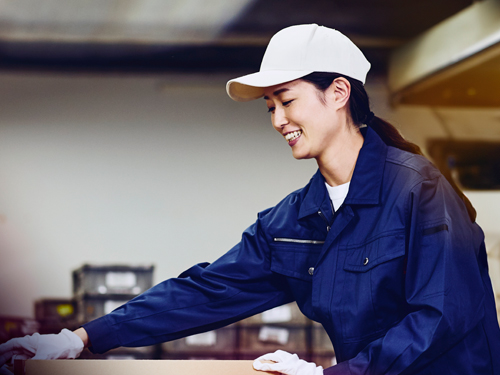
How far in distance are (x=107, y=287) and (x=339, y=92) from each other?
2.63m

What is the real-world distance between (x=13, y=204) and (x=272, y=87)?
2.90 m

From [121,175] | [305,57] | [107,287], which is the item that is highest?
[121,175]

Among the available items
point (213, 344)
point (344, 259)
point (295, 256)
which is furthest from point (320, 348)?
point (344, 259)

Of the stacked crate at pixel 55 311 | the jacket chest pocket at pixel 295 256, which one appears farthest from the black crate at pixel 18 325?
the jacket chest pocket at pixel 295 256

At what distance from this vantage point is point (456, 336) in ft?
2.96

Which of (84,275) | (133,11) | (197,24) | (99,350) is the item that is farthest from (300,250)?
(84,275)

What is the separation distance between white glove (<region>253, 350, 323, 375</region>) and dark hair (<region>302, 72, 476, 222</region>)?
19.4 inches

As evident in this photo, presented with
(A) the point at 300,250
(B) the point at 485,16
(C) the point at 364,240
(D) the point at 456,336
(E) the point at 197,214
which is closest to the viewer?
(D) the point at 456,336

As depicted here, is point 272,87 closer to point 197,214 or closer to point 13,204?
point 197,214

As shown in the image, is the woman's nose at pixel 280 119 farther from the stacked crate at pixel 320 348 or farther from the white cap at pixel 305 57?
the stacked crate at pixel 320 348

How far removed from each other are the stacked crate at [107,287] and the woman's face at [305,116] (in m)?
2.44

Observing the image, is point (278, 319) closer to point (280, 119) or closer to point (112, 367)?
point (280, 119)

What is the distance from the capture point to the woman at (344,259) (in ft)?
3.01

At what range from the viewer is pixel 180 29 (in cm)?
223
